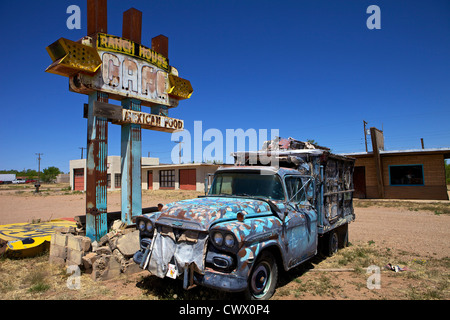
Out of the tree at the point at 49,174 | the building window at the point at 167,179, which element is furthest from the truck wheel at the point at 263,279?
the tree at the point at 49,174

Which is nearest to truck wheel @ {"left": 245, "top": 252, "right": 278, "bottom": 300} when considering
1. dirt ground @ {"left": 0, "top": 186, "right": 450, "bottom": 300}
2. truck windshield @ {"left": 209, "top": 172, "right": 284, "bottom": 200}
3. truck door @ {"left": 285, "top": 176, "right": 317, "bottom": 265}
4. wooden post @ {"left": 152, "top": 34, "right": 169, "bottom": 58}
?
dirt ground @ {"left": 0, "top": 186, "right": 450, "bottom": 300}

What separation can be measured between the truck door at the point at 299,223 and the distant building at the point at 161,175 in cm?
2558

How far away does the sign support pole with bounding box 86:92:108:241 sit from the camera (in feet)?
21.7

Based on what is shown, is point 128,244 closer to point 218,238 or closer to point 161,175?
point 218,238

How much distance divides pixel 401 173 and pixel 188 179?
21.5 meters

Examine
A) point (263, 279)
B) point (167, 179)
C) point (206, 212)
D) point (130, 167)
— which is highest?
point (130, 167)

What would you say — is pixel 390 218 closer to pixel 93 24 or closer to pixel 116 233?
pixel 116 233

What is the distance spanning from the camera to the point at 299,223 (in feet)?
16.5

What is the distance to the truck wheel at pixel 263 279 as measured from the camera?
3951mm

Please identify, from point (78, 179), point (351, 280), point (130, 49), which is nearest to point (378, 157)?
point (351, 280)

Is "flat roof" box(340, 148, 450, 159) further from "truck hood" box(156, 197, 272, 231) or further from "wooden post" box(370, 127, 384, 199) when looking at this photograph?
"truck hood" box(156, 197, 272, 231)

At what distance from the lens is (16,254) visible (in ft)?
21.2

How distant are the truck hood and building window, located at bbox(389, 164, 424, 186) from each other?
19836mm
